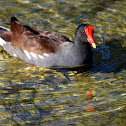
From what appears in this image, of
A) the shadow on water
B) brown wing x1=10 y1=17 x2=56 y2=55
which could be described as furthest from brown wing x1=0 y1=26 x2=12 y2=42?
the shadow on water

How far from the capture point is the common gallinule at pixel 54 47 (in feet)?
21.0

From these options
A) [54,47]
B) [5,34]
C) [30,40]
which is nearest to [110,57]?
[54,47]

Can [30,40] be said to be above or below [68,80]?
above

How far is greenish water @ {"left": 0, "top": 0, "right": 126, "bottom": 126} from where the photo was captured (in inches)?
184

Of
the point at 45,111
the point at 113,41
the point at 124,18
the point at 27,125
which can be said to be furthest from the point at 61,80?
the point at 124,18

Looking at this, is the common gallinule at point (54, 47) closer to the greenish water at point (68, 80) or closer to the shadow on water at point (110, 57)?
the greenish water at point (68, 80)

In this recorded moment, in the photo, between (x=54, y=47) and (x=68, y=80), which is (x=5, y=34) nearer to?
(x=54, y=47)

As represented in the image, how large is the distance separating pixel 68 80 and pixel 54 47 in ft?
2.99

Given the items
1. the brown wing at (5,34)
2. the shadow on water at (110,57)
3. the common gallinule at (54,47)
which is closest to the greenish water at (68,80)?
the shadow on water at (110,57)

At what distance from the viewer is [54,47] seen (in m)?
6.52

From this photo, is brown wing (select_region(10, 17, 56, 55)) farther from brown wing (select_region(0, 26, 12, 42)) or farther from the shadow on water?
the shadow on water

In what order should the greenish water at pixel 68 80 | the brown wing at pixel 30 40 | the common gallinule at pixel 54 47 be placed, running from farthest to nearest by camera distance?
the brown wing at pixel 30 40, the common gallinule at pixel 54 47, the greenish water at pixel 68 80

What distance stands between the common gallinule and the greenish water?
20 cm

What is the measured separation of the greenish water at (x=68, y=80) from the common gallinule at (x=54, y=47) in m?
0.20
